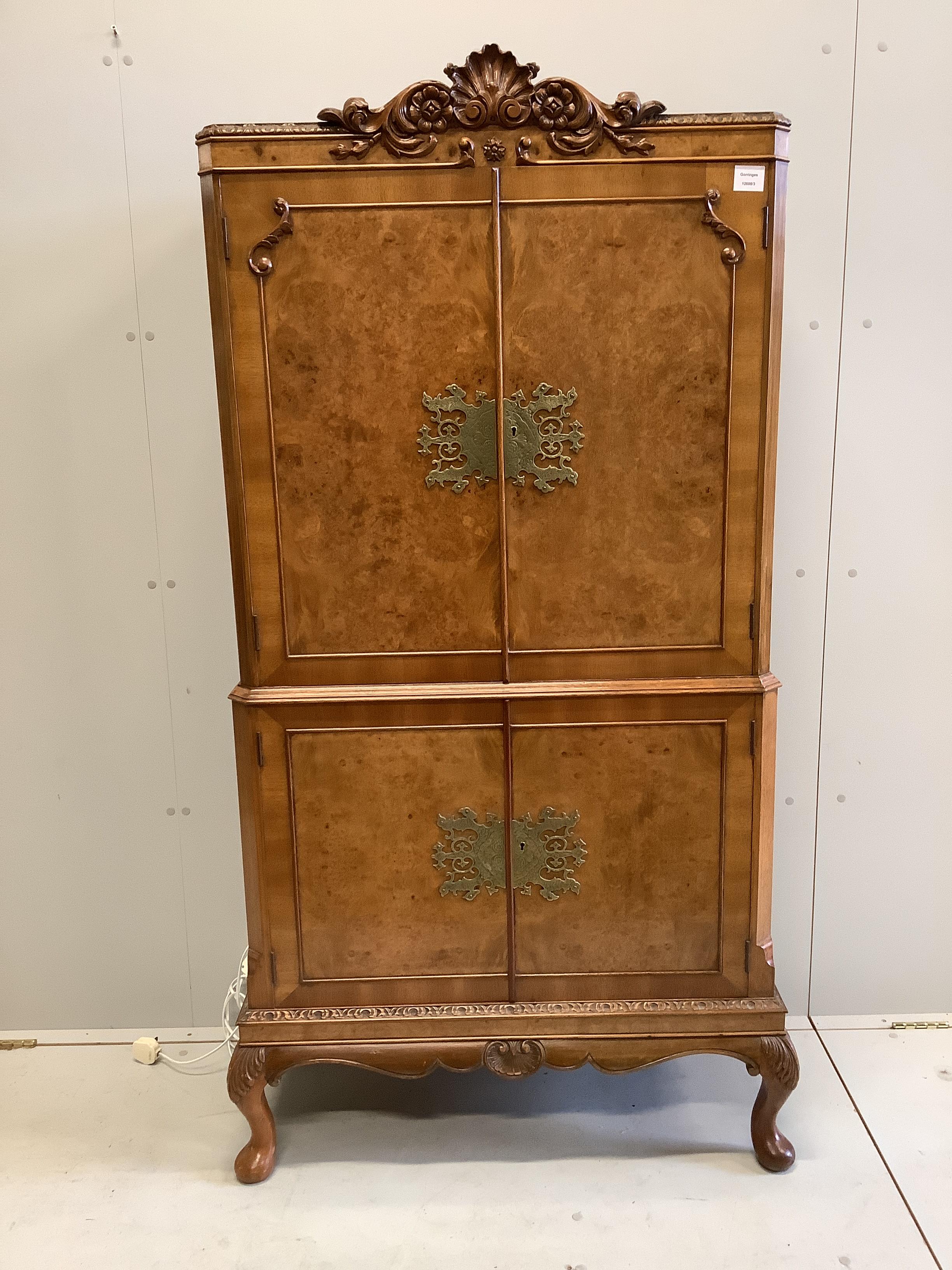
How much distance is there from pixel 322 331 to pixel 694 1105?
6.35 feet

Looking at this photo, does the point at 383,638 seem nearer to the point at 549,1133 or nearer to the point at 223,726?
the point at 223,726

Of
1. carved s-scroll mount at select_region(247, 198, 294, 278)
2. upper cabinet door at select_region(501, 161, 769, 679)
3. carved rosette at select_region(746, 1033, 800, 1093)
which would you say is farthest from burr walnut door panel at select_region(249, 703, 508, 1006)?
carved s-scroll mount at select_region(247, 198, 294, 278)

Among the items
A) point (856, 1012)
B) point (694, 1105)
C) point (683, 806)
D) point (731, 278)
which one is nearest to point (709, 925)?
point (683, 806)

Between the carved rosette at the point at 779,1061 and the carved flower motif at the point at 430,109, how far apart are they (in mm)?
1910

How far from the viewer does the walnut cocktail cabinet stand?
1761mm

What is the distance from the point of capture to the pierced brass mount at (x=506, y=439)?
1.83 metres

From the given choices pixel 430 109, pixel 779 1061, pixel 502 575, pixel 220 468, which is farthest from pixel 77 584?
pixel 779 1061

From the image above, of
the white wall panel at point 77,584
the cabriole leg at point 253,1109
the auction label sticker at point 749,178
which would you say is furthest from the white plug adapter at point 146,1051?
the auction label sticker at point 749,178

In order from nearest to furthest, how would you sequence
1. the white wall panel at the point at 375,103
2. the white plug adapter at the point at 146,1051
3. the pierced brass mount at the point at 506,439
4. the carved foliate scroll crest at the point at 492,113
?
1. the carved foliate scroll crest at the point at 492,113
2. the pierced brass mount at the point at 506,439
3. the white wall panel at the point at 375,103
4. the white plug adapter at the point at 146,1051

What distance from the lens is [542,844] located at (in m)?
1.99

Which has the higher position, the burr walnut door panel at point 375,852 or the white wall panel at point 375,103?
the white wall panel at point 375,103

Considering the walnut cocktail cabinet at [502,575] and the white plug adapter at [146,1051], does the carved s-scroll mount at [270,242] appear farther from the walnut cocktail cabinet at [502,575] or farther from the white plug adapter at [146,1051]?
the white plug adapter at [146,1051]

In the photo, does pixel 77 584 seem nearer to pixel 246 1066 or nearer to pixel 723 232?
pixel 246 1066

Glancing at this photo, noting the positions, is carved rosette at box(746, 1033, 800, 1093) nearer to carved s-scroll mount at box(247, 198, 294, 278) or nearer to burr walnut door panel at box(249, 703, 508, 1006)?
burr walnut door panel at box(249, 703, 508, 1006)
